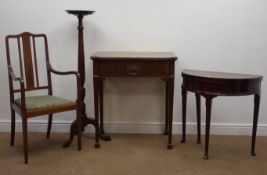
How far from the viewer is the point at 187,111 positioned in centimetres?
324

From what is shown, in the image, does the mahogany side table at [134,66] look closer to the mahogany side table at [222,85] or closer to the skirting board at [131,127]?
the mahogany side table at [222,85]

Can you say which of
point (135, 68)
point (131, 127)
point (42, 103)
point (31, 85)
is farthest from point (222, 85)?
point (31, 85)

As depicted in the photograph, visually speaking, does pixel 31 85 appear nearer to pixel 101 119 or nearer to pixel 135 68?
pixel 101 119

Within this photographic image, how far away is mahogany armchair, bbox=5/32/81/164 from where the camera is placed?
2.53 meters

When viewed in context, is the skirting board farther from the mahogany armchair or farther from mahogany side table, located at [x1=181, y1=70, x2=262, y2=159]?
mahogany side table, located at [x1=181, y1=70, x2=262, y2=159]

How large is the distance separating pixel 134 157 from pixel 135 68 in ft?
2.32

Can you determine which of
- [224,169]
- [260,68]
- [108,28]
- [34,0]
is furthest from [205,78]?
[34,0]

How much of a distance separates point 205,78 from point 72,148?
49.1 inches

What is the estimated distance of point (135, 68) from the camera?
8.86 ft

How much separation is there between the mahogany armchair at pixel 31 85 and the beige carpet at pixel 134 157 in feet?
0.44

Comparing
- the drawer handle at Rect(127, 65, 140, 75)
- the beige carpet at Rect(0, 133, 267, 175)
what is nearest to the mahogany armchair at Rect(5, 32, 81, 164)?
the beige carpet at Rect(0, 133, 267, 175)

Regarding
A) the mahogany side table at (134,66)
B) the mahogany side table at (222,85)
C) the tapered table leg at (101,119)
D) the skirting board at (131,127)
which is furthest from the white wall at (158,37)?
the mahogany side table at (222,85)

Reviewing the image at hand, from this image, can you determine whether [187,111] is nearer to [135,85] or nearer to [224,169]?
[135,85]

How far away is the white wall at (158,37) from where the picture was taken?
3059mm
